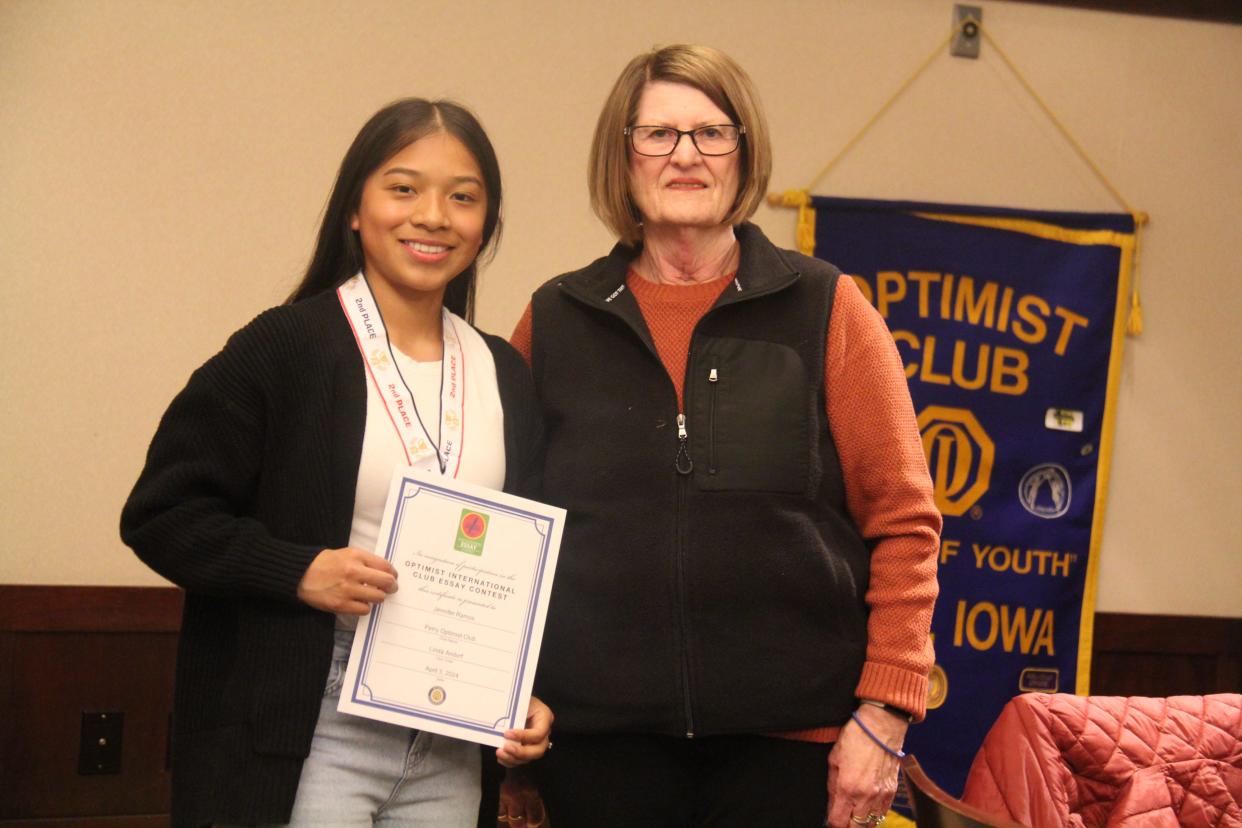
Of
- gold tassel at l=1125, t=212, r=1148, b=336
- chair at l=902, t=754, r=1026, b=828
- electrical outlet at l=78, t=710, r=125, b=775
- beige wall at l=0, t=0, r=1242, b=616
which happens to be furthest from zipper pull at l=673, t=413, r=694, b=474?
gold tassel at l=1125, t=212, r=1148, b=336

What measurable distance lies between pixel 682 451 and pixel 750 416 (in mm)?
103

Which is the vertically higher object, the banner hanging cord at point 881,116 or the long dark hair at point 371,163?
the banner hanging cord at point 881,116

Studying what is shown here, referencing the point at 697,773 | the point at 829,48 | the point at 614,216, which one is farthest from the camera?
the point at 829,48

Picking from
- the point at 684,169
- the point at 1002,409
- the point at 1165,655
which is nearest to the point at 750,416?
the point at 684,169

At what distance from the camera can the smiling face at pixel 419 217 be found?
5.03ft

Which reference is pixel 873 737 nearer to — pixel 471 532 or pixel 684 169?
pixel 471 532

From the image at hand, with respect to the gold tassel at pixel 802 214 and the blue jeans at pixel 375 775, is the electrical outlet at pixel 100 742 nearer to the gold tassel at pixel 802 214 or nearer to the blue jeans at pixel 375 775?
the blue jeans at pixel 375 775

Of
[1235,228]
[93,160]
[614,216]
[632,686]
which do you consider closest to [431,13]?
[93,160]

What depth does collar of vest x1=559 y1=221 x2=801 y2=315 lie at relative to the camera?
5.27 feet

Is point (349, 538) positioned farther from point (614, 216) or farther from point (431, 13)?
point (431, 13)

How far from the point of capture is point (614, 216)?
1.73 meters

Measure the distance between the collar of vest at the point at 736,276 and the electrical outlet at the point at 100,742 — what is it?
6.81 ft

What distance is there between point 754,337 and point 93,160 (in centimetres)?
220

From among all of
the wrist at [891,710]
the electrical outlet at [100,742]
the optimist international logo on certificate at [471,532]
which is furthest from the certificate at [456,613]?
the electrical outlet at [100,742]
